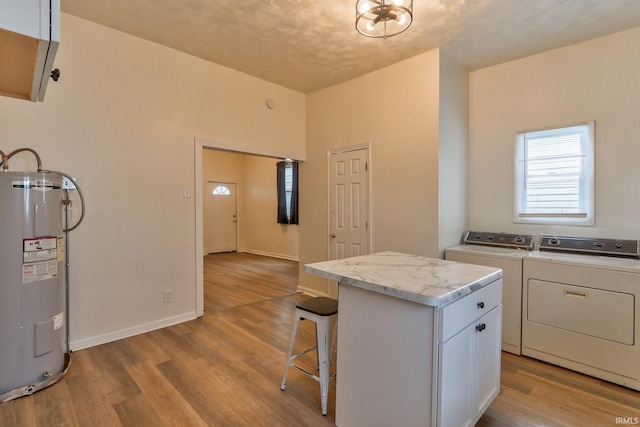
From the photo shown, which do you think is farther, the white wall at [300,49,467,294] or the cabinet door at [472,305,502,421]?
the white wall at [300,49,467,294]

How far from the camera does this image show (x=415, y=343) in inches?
55.4

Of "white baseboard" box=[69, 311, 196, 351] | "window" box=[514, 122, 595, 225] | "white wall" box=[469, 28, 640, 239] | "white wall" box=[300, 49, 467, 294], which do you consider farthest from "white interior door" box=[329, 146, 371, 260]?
"white baseboard" box=[69, 311, 196, 351]

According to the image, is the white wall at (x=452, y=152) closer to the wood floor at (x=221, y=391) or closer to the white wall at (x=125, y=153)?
the wood floor at (x=221, y=391)

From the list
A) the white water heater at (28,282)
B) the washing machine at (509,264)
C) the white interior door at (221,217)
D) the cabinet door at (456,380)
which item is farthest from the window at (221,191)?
the cabinet door at (456,380)

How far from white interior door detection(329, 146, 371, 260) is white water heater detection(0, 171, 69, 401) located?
2879 millimetres

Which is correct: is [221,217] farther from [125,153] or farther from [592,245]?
[592,245]

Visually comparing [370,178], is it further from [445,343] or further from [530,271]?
[445,343]

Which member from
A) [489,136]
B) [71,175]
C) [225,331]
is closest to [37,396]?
[225,331]

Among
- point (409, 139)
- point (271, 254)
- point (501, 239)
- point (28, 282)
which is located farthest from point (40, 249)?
point (271, 254)

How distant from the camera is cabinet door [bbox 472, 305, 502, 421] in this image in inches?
→ 64.7

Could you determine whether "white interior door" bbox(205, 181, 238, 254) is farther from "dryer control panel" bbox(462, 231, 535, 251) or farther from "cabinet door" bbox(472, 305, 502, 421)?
"cabinet door" bbox(472, 305, 502, 421)

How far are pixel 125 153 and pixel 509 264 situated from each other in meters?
3.74

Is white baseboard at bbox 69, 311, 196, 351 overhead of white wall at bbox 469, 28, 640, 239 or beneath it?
beneath

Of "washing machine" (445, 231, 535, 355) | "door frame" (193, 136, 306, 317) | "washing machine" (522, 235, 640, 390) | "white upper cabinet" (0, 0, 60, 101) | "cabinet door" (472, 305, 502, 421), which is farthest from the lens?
"door frame" (193, 136, 306, 317)
